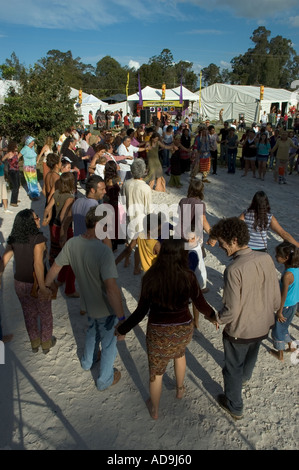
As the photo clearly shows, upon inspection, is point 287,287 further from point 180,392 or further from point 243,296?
point 180,392

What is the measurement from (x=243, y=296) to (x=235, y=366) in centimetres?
70

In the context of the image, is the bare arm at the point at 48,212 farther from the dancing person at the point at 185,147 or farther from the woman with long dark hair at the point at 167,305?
the dancing person at the point at 185,147

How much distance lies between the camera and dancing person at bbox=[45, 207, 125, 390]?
2.87 metres

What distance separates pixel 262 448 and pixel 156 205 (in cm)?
689

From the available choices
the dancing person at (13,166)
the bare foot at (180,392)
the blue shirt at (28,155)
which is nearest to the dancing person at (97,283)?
the bare foot at (180,392)

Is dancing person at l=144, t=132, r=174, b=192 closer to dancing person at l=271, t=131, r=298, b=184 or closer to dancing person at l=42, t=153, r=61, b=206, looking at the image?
dancing person at l=42, t=153, r=61, b=206

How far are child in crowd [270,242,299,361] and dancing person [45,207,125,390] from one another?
175cm

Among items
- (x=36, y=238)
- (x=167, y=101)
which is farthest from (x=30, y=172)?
(x=167, y=101)

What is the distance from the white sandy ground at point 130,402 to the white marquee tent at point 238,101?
A: 29.9m

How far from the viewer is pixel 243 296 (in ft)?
8.34

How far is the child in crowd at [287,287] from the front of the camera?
341 centimetres

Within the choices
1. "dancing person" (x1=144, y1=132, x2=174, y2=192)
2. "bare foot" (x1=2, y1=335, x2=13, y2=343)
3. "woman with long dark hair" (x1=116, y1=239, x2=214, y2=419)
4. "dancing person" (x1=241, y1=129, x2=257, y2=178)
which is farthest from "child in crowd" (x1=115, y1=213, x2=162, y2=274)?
"dancing person" (x1=241, y1=129, x2=257, y2=178)

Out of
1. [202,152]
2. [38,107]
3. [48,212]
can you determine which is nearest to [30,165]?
[48,212]

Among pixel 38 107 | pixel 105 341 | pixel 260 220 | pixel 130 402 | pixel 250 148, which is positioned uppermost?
pixel 38 107
